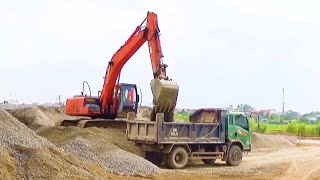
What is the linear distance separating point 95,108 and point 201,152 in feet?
21.8

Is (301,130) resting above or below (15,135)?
below

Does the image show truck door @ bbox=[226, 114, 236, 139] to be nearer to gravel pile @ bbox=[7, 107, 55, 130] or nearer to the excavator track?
the excavator track

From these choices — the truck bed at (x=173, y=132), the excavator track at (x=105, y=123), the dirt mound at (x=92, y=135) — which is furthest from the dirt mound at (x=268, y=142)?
the dirt mound at (x=92, y=135)

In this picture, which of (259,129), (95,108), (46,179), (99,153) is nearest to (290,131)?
(259,129)

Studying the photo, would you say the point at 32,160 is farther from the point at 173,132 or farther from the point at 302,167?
the point at 302,167

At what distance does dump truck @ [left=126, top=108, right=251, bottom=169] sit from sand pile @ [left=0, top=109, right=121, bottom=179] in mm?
4901

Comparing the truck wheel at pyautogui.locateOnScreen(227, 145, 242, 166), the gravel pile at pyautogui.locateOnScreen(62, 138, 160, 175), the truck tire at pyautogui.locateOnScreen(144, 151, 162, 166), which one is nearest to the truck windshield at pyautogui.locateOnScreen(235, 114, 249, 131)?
the truck wheel at pyautogui.locateOnScreen(227, 145, 242, 166)

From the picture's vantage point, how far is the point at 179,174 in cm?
1652

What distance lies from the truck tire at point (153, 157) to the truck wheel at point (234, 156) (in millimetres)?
2850

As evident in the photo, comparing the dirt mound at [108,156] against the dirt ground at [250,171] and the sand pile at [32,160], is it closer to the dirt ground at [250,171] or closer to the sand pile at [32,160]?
the dirt ground at [250,171]

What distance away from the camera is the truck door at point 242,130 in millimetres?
20875

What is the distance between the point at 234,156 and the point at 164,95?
162 inches

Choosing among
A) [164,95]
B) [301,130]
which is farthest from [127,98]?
[301,130]

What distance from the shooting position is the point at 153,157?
1986 centimetres
